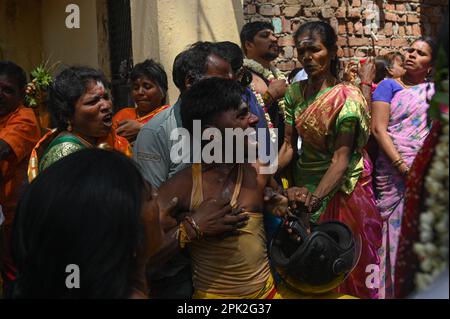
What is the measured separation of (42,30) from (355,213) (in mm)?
5624

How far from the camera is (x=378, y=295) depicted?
4.43 m

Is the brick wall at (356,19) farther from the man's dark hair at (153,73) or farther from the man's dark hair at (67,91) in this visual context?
the man's dark hair at (67,91)

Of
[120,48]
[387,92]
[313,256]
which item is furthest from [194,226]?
[120,48]

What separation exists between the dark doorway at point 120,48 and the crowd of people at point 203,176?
4.91ft

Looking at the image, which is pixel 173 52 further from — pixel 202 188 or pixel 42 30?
pixel 42 30

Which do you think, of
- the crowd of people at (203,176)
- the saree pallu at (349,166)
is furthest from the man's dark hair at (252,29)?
the saree pallu at (349,166)

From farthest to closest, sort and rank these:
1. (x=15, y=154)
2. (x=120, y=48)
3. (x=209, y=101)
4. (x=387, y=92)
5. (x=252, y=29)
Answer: (x=120, y=48)
(x=252, y=29)
(x=387, y=92)
(x=15, y=154)
(x=209, y=101)

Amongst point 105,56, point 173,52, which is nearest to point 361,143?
point 173,52

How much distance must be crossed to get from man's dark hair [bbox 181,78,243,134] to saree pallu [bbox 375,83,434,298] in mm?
2038

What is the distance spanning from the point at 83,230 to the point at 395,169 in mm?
3383

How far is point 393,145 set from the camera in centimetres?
468

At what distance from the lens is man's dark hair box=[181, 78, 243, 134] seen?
290 cm

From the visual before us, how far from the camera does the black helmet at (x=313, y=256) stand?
110 inches

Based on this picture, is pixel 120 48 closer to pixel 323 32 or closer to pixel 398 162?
pixel 323 32
